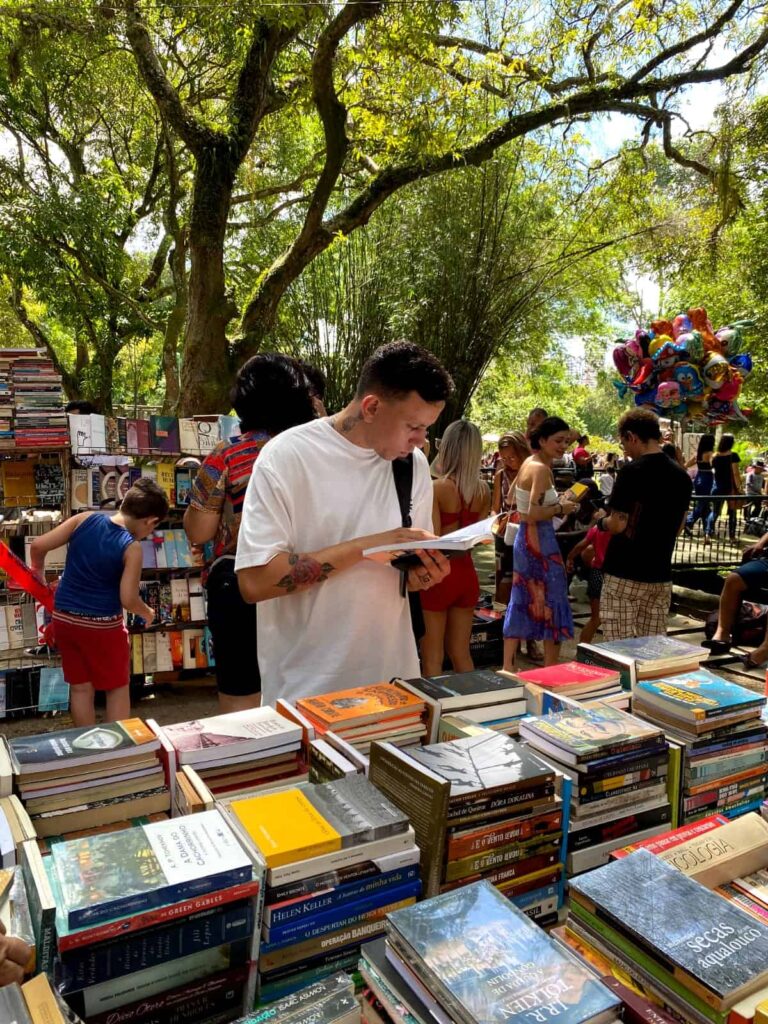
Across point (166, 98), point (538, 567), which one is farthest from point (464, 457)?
point (166, 98)

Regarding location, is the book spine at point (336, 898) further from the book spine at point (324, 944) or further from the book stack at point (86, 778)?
the book stack at point (86, 778)

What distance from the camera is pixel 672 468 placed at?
3.79 meters

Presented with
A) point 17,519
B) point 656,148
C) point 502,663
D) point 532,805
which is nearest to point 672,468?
point 502,663

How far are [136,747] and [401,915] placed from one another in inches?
23.0

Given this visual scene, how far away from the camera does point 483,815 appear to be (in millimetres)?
1128

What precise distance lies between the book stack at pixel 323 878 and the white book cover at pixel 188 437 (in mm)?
3816

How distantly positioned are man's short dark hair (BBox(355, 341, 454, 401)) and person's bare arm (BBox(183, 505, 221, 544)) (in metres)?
1.03

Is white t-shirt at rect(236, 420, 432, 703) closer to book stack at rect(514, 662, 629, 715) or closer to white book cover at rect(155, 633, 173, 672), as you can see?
book stack at rect(514, 662, 629, 715)

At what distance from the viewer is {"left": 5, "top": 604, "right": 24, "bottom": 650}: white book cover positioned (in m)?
4.20

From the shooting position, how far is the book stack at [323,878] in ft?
3.09

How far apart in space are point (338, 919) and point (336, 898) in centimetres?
3

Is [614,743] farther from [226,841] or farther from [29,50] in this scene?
[29,50]

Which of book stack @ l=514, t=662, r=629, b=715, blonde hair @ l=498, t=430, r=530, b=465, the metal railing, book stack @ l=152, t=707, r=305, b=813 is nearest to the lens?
book stack @ l=152, t=707, r=305, b=813

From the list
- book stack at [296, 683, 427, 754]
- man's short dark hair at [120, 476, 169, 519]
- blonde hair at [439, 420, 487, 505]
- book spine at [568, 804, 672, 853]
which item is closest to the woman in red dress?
blonde hair at [439, 420, 487, 505]
